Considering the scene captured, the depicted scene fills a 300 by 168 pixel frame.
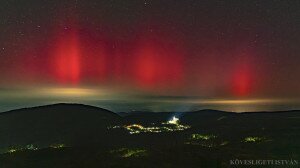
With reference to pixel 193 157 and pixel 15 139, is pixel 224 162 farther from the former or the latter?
pixel 15 139

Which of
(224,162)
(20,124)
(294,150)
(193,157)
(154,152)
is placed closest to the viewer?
(224,162)

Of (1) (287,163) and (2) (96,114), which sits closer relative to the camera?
(1) (287,163)

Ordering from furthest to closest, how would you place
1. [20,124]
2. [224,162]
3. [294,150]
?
1. [20,124]
2. [294,150]
3. [224,162]

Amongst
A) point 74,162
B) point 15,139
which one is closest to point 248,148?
point 74,162

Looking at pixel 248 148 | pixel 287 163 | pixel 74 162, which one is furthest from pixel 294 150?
pixel 74 162

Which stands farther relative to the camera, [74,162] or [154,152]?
[154,152]

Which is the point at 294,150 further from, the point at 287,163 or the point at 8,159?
the point at 8,159
